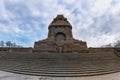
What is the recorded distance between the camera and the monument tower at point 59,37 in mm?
26625

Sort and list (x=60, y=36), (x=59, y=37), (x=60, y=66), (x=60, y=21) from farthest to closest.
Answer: (x=60, y=21) < (x=60, y=36) < (x=59, y=37) < (x=60, y=66)

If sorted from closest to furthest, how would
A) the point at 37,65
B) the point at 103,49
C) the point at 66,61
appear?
the point at 37,65, the point at 66,61, the point at 103,49

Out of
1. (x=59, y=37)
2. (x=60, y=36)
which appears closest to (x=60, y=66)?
(x=59, y=37)

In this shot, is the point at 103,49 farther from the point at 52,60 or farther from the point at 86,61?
the point at 52,60

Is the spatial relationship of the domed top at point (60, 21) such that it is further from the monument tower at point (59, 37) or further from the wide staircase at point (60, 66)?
the wide staircase at point (60, 66)

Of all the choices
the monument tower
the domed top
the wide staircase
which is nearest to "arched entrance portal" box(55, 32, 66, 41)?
the monument tower

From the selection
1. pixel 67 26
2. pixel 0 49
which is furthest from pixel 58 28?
pixel 0 49

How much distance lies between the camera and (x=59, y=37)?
104ft

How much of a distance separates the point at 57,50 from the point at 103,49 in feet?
31.9

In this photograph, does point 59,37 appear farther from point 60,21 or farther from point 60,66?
point 60,66

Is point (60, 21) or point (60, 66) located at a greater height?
point (60, 21)

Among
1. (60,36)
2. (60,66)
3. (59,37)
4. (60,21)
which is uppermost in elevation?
(60,21)

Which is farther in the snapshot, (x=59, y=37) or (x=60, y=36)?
(x=60, y=36)

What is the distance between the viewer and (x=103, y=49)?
94.8 ft
